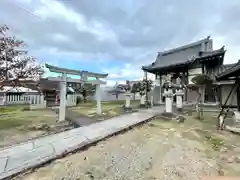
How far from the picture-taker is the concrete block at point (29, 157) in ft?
11.2

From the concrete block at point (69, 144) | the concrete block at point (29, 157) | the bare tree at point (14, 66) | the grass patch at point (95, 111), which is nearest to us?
the concrete block at point (29, 157)

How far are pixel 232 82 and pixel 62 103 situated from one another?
22.5 ft

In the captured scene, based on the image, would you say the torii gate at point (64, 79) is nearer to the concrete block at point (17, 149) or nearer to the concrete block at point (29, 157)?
the concrete block at point (17, 149)

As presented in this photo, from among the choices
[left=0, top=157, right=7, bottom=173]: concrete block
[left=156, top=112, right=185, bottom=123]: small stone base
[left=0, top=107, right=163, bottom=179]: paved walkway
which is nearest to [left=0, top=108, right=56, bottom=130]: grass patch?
[left=0, top=107, right=163, bottom=179]: paved walkway

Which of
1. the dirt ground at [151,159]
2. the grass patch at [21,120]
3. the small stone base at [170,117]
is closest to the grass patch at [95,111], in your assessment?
the grass patch at [21,120]

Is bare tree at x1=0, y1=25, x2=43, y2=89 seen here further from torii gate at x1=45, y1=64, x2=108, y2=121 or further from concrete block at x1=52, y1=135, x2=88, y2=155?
concrete block at x1=52, y1=135, x2=88, y2=155

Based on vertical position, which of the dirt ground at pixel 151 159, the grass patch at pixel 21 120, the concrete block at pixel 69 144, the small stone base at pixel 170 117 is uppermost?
the small stone base at pixel 170 117

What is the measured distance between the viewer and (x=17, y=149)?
430 centimetres

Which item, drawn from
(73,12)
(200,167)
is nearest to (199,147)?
(200,167)

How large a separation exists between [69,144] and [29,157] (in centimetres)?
103

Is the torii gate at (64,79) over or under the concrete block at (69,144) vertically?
over

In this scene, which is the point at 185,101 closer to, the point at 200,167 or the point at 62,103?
the point at 62,103

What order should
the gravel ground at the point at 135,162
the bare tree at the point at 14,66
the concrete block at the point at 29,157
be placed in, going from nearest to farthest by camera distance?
the gravel ground at the point at 135,162 → the concrete block at the point at 29,157 → the bare tree at the point at 14,66

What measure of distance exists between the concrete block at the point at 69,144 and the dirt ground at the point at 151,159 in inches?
10.0
